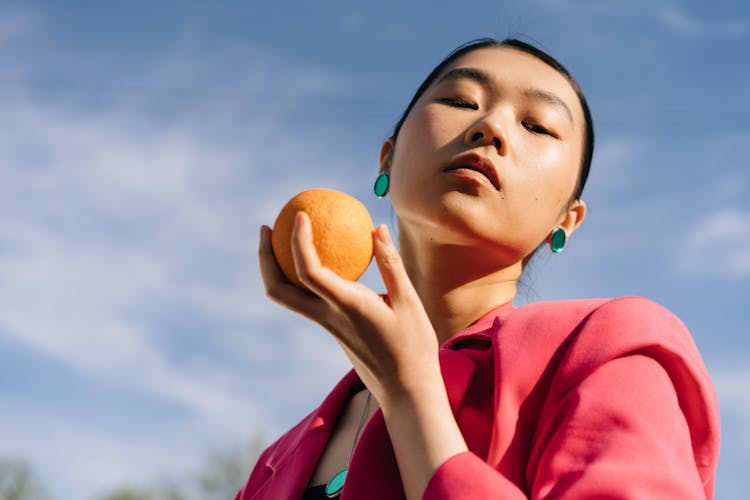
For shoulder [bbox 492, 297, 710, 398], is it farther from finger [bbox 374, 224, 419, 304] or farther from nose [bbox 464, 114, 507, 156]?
nose [bbox 464, 114, 507, 156]

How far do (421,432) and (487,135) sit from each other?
3.51 feet

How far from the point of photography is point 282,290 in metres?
2.23

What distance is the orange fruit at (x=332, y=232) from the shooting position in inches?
87.4

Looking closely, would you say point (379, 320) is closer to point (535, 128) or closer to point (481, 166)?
point (481, 166)

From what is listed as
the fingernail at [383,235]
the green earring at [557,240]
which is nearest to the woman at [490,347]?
the fingernail at [383,235]

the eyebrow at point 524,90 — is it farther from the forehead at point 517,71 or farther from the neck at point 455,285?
the neck at point 455,285

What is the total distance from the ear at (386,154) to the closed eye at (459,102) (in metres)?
0.51

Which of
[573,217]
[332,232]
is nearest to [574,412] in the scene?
[332,232]

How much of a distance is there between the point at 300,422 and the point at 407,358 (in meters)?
1.49

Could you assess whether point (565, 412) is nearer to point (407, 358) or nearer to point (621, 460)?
point (621, 460)

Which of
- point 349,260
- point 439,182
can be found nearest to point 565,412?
point 349,260

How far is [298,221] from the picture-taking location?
82.0 inches

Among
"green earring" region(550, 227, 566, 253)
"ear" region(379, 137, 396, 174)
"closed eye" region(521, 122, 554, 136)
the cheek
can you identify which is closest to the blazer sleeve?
the cheek

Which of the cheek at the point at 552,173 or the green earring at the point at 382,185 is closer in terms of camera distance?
the cheek at the point at 552,173
